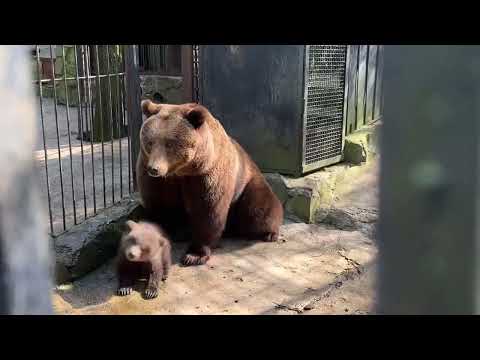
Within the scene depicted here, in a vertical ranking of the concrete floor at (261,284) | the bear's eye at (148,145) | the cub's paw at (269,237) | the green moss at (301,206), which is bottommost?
the concrete floor at (261,284)

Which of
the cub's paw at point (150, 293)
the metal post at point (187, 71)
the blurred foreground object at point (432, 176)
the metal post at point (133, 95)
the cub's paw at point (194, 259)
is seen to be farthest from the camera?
the metal post at point (187, 71)

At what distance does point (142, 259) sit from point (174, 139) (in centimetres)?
122

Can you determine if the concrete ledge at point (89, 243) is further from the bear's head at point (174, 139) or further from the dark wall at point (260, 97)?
the dark wall at point (260, 97)

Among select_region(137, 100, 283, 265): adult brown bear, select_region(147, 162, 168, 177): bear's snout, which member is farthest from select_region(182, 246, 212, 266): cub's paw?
select_region(147, 162, 168, 177): bear's snout

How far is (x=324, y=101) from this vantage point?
7512 mm

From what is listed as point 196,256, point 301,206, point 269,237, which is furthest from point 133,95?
point 301,206

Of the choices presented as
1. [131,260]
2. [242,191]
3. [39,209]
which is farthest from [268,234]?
[39,209]

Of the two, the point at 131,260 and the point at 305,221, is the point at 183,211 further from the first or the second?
the point at 305,221

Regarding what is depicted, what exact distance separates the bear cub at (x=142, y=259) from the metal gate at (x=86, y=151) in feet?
2.57

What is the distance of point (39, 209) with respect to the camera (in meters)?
1.55

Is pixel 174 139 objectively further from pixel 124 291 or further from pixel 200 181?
pixel 124 291

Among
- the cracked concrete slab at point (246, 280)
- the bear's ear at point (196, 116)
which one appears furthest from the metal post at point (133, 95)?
the cracked concrete slab at point (246, 280)

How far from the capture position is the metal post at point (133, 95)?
20.1 ft

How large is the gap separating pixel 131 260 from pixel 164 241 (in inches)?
17.0
